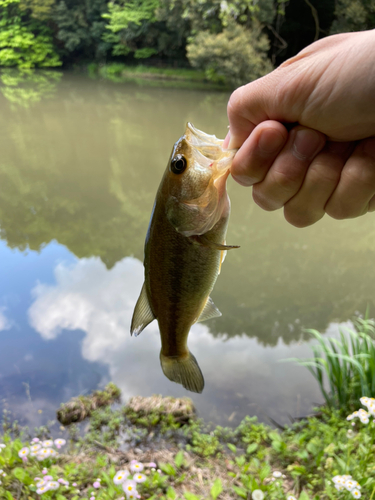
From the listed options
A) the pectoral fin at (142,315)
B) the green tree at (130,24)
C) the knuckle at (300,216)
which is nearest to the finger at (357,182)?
the knuckle at (300,216)

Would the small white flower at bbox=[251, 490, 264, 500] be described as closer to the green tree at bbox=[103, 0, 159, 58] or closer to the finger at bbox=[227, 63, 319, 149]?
the finger at bbox=[227, 63, 319, 149]

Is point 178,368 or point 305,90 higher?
point 305,90

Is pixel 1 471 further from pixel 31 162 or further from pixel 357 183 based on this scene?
pixel 31 162

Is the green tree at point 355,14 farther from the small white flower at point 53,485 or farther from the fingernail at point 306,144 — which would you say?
the small white flower at point 53,485

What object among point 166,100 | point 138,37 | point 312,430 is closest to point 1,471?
point 312,430

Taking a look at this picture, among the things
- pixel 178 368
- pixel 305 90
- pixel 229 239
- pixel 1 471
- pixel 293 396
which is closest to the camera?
pixel 305 90

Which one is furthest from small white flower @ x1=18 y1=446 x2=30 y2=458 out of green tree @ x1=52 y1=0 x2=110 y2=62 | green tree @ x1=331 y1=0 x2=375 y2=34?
green tree @ x1=52 y1=0 x2=110 y2=62
